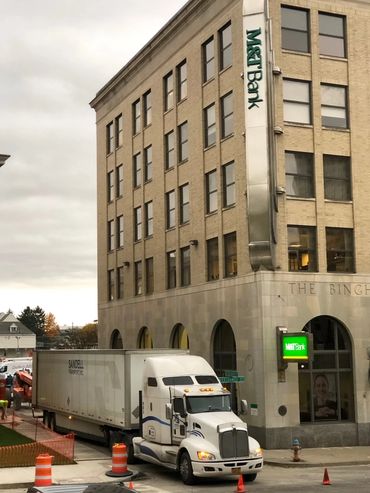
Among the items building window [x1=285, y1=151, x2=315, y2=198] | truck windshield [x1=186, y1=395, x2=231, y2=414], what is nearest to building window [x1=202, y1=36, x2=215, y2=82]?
building window [x1=285, y1=151, x2=315, y2=198]

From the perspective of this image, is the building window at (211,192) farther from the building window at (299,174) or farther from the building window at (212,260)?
the building window at (299,174)

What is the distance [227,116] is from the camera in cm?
3809

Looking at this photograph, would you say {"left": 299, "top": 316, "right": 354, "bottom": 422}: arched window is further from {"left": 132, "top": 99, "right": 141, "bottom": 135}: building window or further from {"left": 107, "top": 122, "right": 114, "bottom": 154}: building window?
{"left": 107, "top": 122, "right": 114, "bottom": 154}: building window

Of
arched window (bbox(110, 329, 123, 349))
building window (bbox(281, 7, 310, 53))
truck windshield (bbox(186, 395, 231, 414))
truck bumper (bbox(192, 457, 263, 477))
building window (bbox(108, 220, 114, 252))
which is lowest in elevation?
truck bumper (bbox(192, 457, 263, 477))

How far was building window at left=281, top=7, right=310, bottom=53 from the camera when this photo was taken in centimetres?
3541

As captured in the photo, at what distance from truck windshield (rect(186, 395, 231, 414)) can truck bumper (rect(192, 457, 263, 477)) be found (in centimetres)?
204

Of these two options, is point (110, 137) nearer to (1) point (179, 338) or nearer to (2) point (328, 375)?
(1) point (179, 338)

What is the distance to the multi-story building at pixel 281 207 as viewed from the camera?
33.5 m

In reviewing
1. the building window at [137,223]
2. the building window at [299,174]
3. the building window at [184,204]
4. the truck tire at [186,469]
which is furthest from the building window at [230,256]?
the truck tire at [186,469]

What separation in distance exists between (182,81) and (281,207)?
12.8 metres

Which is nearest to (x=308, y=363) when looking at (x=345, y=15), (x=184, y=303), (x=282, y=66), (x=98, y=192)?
(x=184, y=303)

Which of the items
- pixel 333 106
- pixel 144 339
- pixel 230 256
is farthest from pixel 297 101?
pixel 144 339

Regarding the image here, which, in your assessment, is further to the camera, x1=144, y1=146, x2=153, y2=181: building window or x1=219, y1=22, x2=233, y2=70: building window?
x1=144, y1=146, x2=153, y2=181: building window

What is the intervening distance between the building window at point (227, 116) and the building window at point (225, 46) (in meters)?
1.63
